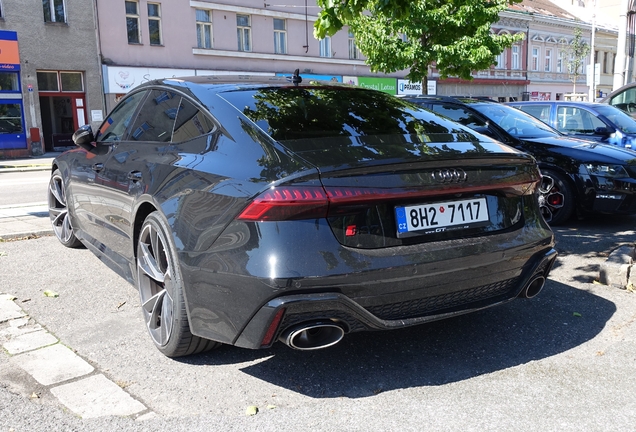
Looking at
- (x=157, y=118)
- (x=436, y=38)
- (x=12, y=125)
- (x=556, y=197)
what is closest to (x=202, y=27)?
(x=12, y=125)

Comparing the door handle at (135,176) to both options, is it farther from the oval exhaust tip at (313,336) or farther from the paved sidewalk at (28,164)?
the paved sidewalk at (28,164)

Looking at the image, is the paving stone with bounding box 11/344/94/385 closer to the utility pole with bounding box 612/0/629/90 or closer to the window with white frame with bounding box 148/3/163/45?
the utility pole with bounding box 612/0/629/90

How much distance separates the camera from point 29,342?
359 cm

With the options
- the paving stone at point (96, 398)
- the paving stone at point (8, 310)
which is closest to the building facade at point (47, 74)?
the paving stone at point (8, 310)

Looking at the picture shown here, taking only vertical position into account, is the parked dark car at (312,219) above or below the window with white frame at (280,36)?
below

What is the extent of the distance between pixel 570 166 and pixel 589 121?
2.64m

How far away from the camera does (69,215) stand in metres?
5.32

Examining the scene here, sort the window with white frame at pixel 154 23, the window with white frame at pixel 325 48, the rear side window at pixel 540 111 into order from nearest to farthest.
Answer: the rear side window at pixel 540 111
the window with white frame at pixel 154 23
the window with white frame at pixel 325 48

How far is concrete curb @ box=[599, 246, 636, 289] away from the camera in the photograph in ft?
15.2

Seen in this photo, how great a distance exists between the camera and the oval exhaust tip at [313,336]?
2705mm

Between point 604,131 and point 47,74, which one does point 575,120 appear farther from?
point 47,74

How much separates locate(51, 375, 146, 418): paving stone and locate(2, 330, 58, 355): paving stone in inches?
23.8

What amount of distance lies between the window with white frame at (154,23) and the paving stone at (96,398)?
25672 mm

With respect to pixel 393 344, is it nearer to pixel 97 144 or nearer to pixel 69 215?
pixel 97 144
